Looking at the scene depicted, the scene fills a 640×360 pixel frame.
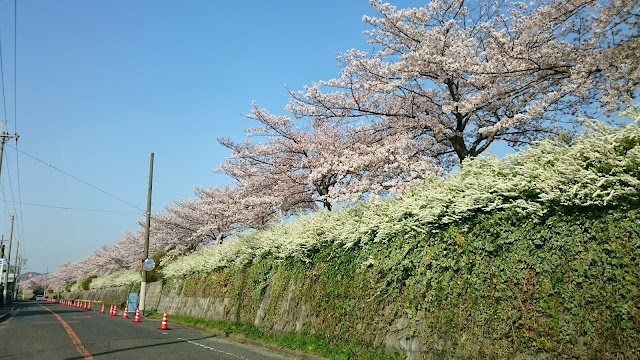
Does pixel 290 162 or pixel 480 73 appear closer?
pixel 480 73

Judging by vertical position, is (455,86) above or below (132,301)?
above

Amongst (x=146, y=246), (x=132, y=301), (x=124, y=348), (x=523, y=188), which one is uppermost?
(x=146, y=246)

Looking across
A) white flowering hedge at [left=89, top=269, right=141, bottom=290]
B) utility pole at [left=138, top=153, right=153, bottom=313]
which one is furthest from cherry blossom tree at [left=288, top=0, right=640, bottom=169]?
white flowering hedge at [left=89, top=269, right=141, bottom=290]

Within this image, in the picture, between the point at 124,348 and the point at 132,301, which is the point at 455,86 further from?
the point at 132,301

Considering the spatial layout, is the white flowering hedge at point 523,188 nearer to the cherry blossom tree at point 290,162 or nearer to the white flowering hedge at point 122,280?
the cherry blossom tree at point 290,162

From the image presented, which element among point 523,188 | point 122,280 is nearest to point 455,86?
point 523,188

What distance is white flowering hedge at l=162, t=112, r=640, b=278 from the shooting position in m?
5.98

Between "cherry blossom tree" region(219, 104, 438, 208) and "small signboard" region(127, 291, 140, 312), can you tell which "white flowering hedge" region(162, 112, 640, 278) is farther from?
"small signboard" region(127, 291, 140, 312)

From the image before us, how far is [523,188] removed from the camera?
715cm

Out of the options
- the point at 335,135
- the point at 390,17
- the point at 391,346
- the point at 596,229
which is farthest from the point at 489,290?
the point at 335,135

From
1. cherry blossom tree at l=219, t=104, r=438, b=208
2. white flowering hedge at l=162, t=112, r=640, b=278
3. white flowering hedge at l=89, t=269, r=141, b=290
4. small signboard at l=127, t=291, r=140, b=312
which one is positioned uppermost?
cherry blossom tree at l=219, t=104, r=438, b=208

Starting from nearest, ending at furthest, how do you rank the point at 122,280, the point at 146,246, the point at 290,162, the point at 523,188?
the point at 523,188 < the point at 290,162 < the point at 146,246 < the point at 122,280

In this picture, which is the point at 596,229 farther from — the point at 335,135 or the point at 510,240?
the point at 335,135

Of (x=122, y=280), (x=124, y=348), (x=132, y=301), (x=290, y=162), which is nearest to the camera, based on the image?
(x=124, y=348)
